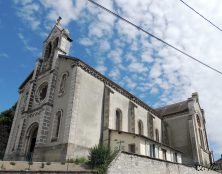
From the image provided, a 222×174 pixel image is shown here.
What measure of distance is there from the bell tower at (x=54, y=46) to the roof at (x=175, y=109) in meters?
20.9

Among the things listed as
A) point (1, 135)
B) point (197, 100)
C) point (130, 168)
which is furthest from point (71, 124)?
point (197, 100)

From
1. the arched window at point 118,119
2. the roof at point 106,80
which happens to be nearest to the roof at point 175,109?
the roof at point 106,80

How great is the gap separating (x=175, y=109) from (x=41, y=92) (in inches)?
921

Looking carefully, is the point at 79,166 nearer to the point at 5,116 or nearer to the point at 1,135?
the point at 1,135

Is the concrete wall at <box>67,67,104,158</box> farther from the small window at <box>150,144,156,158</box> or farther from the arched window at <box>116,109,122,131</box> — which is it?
the small window at <box>150,144,156,158</box>

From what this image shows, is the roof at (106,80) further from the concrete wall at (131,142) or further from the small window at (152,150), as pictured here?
the small window at (152,150)

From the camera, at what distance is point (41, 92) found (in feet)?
85.3

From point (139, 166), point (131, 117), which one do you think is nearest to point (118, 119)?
point (131, 117)

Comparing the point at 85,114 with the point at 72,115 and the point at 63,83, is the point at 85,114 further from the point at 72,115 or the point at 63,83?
the point at 63,83

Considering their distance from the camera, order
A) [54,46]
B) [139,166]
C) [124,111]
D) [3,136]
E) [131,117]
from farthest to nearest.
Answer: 1. [3,136]
2. [54,46]
3. [131,117]
4. [124,111]
5. [139,166]

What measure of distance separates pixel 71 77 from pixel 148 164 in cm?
1098

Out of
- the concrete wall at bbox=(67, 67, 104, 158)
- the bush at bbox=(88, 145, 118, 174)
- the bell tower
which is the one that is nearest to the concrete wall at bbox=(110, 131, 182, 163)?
the concrete wall at bbox=(67, 67, 104, 158)

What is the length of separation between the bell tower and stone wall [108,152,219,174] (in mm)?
13276

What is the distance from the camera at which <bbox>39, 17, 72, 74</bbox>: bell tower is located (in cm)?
2627
